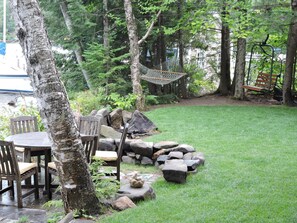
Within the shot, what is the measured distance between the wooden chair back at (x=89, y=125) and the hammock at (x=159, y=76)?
4295 mm

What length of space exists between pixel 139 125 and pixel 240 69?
4878mm

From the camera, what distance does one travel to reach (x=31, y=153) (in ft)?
15.0

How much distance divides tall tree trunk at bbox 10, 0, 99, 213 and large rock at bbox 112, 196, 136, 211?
0.86 feet

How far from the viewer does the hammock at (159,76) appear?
926cm

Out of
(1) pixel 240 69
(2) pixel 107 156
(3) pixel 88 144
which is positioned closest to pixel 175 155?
(2) pixel 107 156

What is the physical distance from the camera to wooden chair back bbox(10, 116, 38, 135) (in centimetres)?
489

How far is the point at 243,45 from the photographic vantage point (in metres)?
10.4

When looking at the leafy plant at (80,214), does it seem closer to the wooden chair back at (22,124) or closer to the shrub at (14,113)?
the wooden chair back at (22,124)

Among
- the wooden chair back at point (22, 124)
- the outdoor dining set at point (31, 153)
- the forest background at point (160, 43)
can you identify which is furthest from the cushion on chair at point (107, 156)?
the forest background at point (160, 43)

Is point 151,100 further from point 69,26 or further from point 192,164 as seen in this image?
point 192,164

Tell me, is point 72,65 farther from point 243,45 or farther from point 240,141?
point 240,141

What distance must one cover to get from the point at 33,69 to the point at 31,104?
4.44 m

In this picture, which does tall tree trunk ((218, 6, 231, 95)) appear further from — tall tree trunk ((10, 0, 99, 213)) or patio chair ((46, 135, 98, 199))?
tall tree trunk ((10, 0, 99, 213))

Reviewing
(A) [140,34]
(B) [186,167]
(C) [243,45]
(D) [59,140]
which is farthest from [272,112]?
(D) [59,140]
